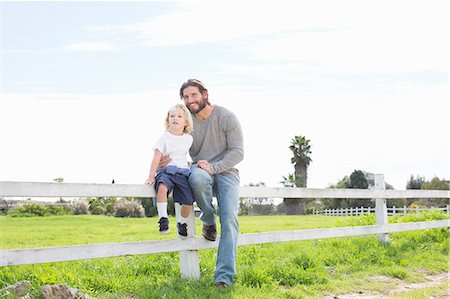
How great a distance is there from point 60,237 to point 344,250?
254 inches

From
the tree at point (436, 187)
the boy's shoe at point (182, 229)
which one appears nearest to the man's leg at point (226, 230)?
the boy's shoe at point (182, 229)

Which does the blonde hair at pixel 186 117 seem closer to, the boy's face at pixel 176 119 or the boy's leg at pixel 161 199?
the boy's face at pixel 176 119

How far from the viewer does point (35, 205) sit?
67.0 feet

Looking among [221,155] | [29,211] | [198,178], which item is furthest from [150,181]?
[29,211]

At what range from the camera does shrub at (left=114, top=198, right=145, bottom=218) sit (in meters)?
20.4

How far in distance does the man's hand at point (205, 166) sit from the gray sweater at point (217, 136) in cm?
17

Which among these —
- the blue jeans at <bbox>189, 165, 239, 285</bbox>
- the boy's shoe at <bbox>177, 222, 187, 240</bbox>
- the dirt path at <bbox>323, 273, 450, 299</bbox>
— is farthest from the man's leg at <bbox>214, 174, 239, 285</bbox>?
the dirt path at <bbox>323, 273, 450, 299</bbox>

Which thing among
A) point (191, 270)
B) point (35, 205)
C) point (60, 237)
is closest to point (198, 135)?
point (191, 270)

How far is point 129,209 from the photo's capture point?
2052 cm

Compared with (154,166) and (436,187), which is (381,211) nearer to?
(154,166)

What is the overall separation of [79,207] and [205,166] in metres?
16.4

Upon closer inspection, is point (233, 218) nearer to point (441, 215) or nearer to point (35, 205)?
point (441, 215)

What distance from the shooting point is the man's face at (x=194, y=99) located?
19.6 ft

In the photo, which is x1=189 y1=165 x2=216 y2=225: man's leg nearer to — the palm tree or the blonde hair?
the blonde hair
